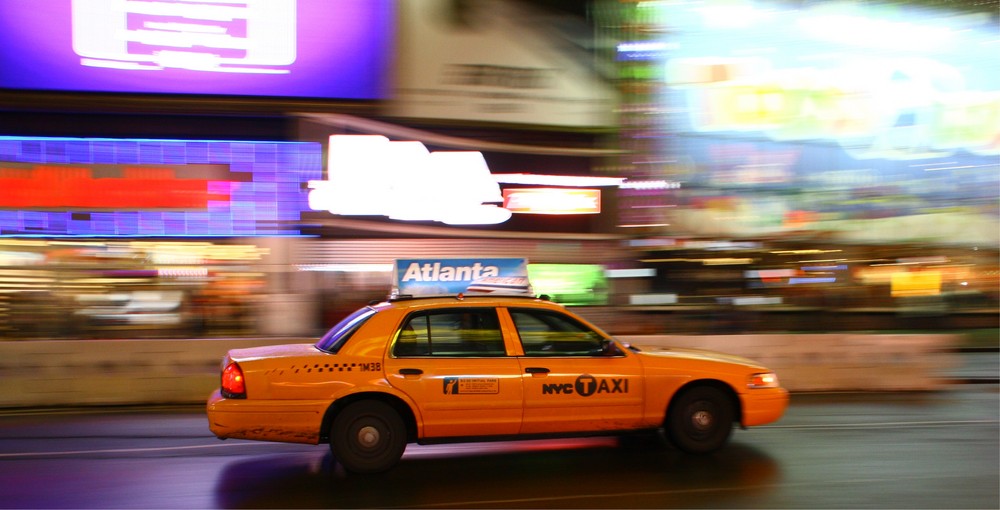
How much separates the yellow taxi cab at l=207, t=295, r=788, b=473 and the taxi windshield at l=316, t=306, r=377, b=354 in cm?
2

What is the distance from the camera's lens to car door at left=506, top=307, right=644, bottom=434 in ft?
20.2

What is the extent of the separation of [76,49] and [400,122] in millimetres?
5265

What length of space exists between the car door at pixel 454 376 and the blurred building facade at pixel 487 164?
5468mm

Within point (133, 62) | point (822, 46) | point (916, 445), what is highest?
point (822, 46)

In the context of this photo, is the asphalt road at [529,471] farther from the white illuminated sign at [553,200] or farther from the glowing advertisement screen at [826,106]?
the glowing advertisement screen at [826,106]

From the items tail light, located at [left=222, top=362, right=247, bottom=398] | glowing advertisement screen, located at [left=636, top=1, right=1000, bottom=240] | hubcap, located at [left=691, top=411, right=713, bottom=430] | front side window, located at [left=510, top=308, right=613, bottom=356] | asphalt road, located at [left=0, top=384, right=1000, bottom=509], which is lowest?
asphalt road, located at [left=0, top=384, right=1000, bottom=509]

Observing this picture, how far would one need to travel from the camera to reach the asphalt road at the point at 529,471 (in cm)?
546

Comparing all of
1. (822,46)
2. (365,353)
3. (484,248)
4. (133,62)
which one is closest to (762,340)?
(484,248)

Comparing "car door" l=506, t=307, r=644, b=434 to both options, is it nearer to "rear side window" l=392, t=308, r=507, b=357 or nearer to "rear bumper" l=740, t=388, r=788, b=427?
"rear side window" l=392, t=308, r=507, b=357

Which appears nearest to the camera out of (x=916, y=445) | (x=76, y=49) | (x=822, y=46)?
(x=916, y=445)

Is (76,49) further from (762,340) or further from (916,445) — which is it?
(916,445)

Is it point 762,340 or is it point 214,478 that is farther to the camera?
point 762,340

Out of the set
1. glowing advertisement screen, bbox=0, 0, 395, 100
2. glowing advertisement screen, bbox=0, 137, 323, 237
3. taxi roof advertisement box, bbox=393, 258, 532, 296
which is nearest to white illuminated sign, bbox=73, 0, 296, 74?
glowing advertisement screen, bbox=0, 0, 395, 100

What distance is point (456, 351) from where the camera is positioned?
20.3ft
